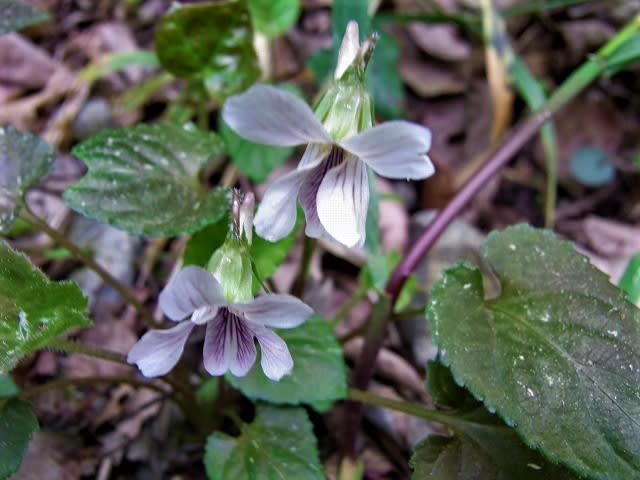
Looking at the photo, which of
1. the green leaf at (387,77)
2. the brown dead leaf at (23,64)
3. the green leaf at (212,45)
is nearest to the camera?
the green leaf at (212,45)

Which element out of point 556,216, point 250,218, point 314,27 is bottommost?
point 556,216

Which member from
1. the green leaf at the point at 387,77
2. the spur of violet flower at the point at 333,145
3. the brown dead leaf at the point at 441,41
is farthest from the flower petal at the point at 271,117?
the brown dead leaf at the point at 441,41

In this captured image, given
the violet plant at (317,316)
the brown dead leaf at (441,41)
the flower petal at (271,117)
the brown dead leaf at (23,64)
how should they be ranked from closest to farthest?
the flower petal at (271,117) → the violet plant at (317,316) → the brown dead leaf at (23,64) → the brown dead leaf at (441,41)

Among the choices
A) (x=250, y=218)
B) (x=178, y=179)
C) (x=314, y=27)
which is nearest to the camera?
(x=250, y=218)

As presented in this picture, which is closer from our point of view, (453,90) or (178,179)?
(178,179)

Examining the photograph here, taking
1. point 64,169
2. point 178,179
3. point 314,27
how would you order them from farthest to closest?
1. point 314,27
2. point 64,169
3. point 178,179

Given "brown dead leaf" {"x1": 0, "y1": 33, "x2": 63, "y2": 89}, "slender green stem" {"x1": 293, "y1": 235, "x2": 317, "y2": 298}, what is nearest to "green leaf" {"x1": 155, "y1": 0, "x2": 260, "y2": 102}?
"slender green stem" {"x1": 293, "y1": 235, "x2": 317, "y2": 298}

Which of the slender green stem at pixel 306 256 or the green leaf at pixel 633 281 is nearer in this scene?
the green leaf at pixel 633 281

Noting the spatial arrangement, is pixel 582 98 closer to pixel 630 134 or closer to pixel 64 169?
pixel 630 134

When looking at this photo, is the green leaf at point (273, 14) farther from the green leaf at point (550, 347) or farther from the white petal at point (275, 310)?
the white petal at point (275, 310)

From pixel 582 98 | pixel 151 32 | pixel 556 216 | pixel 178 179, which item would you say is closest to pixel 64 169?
pixel 151 32
